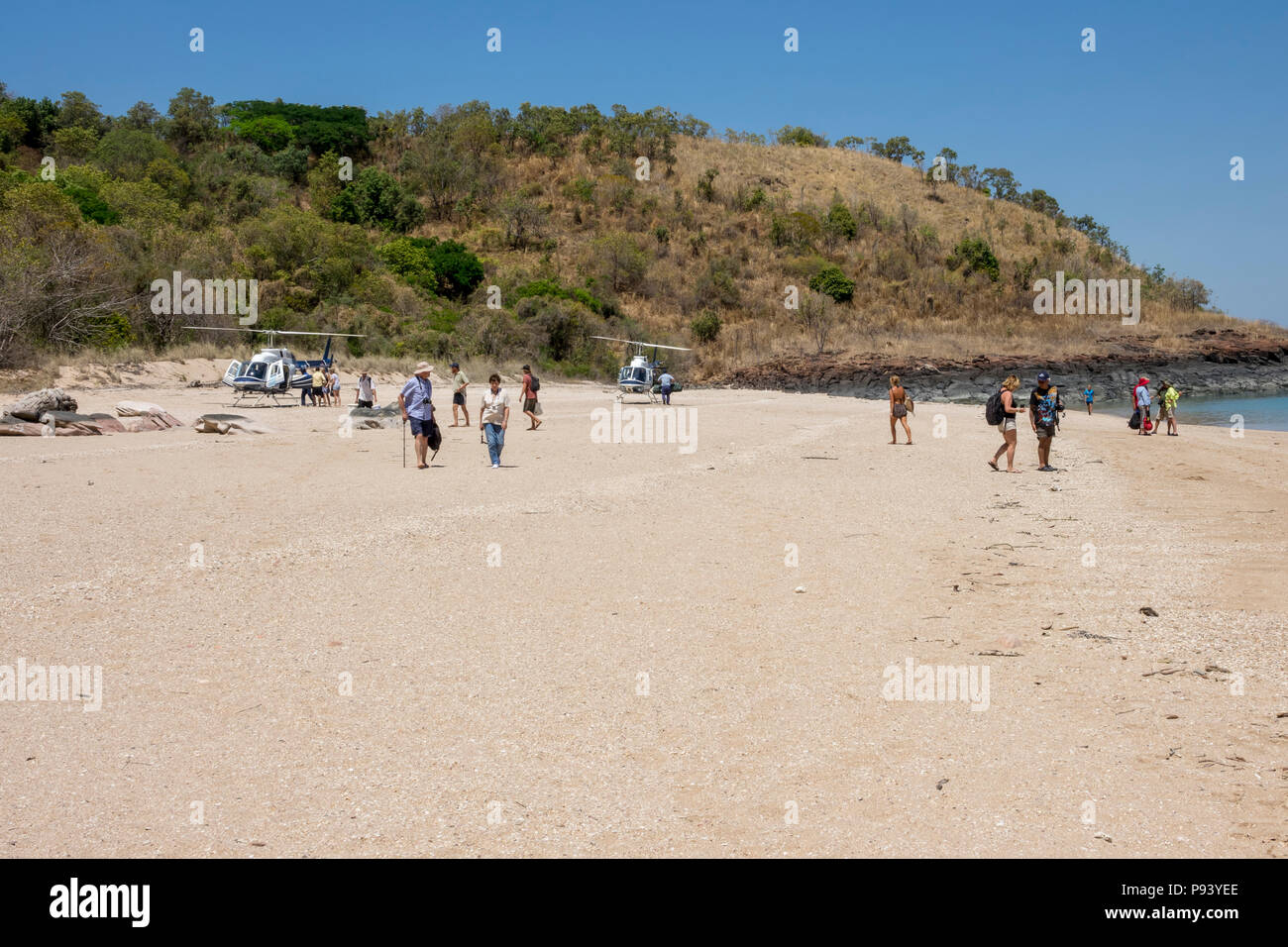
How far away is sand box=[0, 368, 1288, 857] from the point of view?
14.9ft

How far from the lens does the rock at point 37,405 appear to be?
21672mm

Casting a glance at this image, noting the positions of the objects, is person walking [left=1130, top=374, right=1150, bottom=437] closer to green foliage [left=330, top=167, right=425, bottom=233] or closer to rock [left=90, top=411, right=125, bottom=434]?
rock [left=90, top=411, right=125, bottom=434]

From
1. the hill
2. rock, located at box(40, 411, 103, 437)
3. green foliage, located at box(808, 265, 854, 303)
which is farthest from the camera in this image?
green foliage, located at box(808, 265, 854, 303)

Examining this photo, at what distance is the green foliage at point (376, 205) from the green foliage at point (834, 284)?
29.7 metres

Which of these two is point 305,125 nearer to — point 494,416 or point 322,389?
point 322,389

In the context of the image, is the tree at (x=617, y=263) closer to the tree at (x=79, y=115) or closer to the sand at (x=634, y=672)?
the tree at (x=79, y=115)

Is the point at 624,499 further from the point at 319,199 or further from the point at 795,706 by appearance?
the point at 319,199

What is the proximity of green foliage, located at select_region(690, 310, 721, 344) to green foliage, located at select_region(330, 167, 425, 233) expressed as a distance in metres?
22.3

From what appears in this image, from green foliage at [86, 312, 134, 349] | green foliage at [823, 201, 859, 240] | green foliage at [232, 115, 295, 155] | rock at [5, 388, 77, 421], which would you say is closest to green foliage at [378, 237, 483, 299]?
green foliage at [86, 312, 134, 349]

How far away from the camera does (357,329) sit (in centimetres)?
4759

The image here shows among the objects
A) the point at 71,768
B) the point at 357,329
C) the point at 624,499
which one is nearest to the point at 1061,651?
the point at 71,768

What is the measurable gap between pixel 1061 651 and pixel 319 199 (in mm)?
72374

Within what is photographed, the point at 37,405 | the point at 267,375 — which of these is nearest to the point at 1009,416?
the point at 37,405

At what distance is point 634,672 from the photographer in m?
6.75
